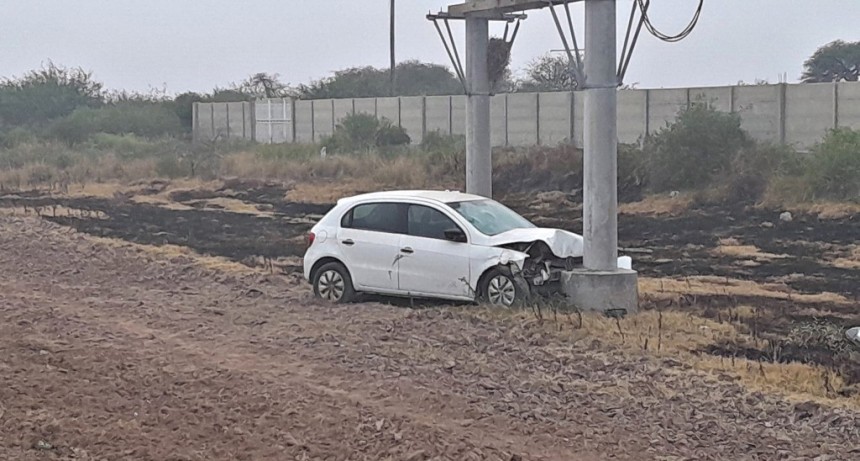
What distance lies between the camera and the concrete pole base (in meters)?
13.9

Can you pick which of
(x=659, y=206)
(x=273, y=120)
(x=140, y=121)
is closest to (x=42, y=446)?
(x=659, y=206)

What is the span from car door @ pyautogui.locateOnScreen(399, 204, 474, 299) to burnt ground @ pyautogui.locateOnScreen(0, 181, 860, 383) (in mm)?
3074

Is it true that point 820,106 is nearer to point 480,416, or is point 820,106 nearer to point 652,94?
point 652,94

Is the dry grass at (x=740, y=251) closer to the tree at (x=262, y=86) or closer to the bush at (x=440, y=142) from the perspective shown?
the bush at (x=440, y=142)

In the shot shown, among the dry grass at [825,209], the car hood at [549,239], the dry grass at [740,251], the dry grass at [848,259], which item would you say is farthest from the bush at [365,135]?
the car hood at [549,239]

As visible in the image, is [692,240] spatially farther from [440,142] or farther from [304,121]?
[304,121]

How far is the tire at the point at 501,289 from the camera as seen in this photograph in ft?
44.9

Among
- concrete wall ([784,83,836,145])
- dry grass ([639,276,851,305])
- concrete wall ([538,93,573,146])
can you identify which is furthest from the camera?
concrete wall ([538,93,573,146])

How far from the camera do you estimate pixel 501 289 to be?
544 inches

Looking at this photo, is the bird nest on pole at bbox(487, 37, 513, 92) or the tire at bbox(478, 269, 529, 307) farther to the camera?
the bird nest on pole at bbox(487, 37, 513, 92)

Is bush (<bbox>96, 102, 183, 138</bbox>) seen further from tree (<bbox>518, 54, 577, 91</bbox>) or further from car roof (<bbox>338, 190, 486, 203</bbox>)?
car roof (<bbox>338, 190, 486, 203</bbox>)

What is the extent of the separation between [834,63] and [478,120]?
51194 mm

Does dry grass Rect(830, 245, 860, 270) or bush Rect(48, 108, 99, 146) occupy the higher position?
bush Rect(48, 108, 99, 146)

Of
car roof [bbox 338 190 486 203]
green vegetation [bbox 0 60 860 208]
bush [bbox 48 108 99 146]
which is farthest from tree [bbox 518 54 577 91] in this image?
car roof [bbox 338 190 486 203]
